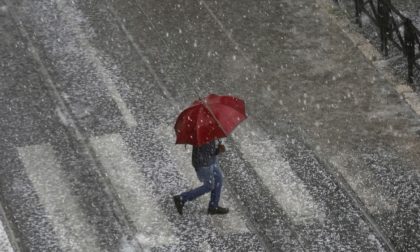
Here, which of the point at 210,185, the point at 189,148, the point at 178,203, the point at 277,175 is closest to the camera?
the point at 210,185

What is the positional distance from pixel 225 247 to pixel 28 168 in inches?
122

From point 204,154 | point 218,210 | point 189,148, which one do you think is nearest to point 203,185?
point 218,210

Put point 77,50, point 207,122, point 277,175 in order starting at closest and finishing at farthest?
point 207,122
point 277,175
point 77,50

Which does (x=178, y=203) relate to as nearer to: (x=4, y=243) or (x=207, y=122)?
(x=207, y=122)

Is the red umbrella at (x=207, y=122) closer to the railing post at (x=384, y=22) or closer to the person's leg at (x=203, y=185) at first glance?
the person's leg at (x=203, y=185)

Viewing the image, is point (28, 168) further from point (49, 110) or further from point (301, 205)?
point (301, 205)

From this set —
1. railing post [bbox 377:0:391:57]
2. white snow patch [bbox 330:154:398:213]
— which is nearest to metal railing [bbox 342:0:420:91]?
railing post [bbox 377:0:391:57]

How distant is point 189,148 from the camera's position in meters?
14.1

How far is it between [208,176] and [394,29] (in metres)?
5.37

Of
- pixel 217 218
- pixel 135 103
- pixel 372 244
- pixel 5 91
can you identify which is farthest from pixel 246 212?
pixel 5 91

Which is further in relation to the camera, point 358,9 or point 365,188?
point 358,9

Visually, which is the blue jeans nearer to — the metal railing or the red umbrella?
the red umbrella

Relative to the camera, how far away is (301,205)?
42.6 ft

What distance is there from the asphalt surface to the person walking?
8.3 inches
